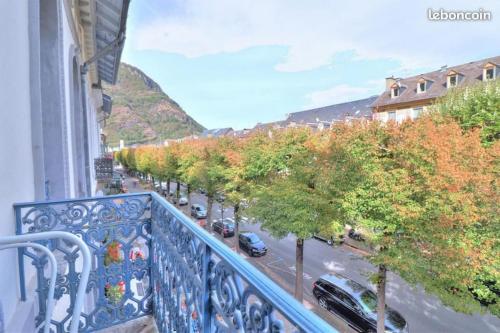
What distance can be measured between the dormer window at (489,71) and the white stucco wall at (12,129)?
27.8 metres

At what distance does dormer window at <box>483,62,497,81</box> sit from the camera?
69.3ft

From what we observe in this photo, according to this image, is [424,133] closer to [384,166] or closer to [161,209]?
[384,166]

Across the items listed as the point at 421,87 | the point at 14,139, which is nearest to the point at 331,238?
the point at 14,139

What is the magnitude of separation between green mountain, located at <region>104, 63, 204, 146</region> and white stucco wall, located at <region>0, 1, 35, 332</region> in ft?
286

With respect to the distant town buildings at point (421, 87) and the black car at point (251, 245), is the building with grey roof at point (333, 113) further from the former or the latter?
the black car at point (251, 245)

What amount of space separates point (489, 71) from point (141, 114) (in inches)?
3757

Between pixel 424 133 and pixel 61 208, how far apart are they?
8.13 meters

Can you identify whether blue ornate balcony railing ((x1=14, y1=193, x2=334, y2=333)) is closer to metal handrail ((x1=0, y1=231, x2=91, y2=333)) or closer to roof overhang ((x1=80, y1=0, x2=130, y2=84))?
metal handrail ((x1=0, y1=231, x2=91, y2=333))

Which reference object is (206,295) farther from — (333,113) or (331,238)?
(333,113)

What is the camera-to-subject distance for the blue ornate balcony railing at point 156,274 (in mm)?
1073

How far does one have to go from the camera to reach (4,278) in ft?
5.73

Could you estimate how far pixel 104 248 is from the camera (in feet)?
8.97

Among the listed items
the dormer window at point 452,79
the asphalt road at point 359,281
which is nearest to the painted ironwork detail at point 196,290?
the asphalt road at point 359,281

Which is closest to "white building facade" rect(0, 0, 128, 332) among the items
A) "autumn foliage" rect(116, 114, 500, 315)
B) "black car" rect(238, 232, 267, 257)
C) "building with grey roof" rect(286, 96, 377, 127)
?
"autumn foliage" rect(116, 114, 500, 315)
